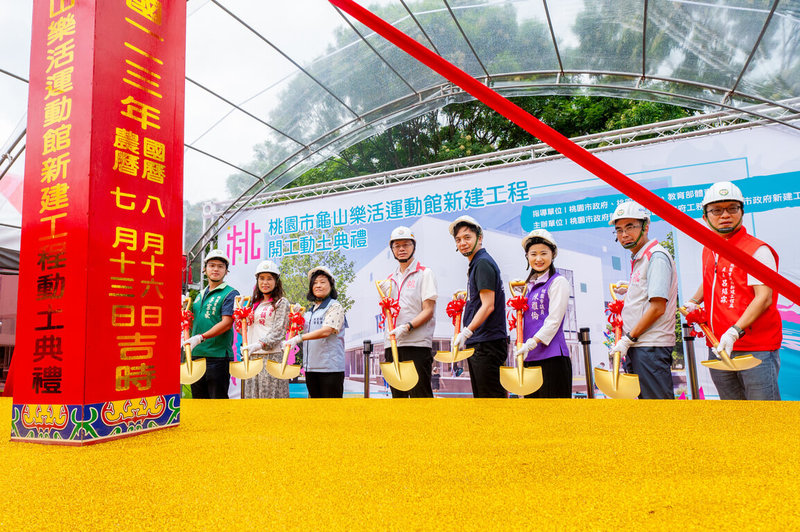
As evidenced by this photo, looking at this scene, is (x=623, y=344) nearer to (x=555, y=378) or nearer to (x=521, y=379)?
(x=555, y=378)

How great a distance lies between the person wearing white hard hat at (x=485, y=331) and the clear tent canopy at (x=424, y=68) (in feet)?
6.67

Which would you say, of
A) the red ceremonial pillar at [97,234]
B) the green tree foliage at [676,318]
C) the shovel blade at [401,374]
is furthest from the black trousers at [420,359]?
the red ceremonial pillar at [97,234]

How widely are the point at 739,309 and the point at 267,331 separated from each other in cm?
294

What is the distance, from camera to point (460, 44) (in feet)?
13.9

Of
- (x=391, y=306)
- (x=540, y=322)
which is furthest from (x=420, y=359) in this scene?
(x=540, y=322)

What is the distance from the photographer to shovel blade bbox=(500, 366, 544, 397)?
2363 millimetres

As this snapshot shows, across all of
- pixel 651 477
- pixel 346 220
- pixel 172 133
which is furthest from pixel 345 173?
pixel 651 477

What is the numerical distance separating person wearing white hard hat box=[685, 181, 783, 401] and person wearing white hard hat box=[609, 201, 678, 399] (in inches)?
8.3

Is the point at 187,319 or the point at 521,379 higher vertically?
the point at 187,319

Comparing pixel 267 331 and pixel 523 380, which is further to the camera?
pixel 267 331

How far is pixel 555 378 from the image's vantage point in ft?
9.39

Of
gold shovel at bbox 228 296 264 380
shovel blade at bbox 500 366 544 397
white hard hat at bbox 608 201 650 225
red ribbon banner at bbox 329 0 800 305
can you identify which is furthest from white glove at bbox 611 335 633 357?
gold shovel at bbox 228 296 264 380

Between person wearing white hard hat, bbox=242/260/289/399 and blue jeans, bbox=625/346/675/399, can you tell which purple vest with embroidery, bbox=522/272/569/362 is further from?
person wearing white hard hat, bbox=242/260/289/399

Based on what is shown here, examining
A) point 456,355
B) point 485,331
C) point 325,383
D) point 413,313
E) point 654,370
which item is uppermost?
point 413,313
